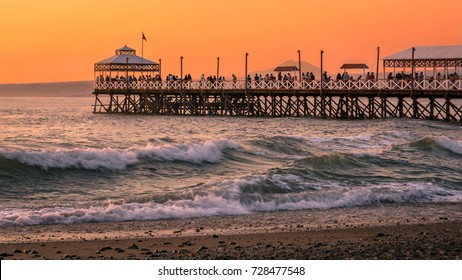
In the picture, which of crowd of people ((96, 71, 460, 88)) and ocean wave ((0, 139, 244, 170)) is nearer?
ocean wave ((0, 139, 244, 170))

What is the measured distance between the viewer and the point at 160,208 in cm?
1714

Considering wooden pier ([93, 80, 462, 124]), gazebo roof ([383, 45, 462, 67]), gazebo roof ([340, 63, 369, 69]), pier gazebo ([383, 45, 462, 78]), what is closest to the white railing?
wooden pier ([93, 80, 462, 124])

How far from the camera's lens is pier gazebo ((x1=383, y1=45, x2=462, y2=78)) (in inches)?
1982

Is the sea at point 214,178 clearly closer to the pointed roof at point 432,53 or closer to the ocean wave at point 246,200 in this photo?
the ocean wave at point 246,200

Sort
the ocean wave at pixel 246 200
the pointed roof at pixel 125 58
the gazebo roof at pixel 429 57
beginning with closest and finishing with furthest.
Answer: the ocean wave at pixel 246 200
the gazebo roof at pixel 429 57
the pointed roof at pixel 125 58

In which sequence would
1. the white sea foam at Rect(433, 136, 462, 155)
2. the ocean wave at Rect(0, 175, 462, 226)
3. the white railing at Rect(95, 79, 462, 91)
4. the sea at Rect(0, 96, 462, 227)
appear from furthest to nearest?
the white railing at Rect(95, 79, 462, 91)
the white sea foam at Rect(433, 136, 462, 155)
the sea at Rect(0, 96, 462, 227)
the ocean wave at Rect(0, 175, 462, 226)

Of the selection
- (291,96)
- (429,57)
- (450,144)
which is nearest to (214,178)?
(450,144)

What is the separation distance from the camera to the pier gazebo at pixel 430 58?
5034cm

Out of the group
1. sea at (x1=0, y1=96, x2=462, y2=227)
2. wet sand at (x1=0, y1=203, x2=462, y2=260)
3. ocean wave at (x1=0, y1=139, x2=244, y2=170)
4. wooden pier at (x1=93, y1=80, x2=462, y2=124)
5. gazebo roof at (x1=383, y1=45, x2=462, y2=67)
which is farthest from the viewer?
gazebo roof at (x1=383, y1=45, x2=462, y2=67)

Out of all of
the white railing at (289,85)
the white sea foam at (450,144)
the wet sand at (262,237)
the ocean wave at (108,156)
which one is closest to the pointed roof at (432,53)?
the white railing at (289,85)

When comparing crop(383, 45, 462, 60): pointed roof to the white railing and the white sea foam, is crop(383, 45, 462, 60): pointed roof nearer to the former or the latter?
the white railing

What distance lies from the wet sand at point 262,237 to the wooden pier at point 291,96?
30.3 metres

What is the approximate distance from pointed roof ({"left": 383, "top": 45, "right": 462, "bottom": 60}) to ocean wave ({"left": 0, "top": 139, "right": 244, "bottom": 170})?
25.9 meters
